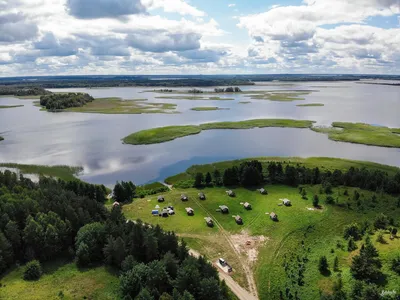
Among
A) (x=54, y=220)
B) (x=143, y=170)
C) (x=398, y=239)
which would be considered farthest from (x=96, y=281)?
(x=143, y=170)

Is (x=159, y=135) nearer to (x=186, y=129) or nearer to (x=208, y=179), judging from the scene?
(x=186, y=129)

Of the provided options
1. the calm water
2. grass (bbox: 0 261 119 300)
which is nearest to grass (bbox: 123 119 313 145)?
the calm water

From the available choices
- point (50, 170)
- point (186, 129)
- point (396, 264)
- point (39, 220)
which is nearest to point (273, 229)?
point (396, 264)

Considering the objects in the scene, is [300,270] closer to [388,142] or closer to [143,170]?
[143,170]

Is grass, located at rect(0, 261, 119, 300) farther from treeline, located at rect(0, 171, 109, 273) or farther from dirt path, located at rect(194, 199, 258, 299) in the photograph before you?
dirt path, located at rect(194, 199, 258, 299)

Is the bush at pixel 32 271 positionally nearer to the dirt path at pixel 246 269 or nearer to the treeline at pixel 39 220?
the treeline at pixel 39 220

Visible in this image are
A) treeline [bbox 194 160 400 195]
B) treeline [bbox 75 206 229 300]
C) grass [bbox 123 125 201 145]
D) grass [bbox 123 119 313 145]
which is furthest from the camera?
grass [bbox 123 119 313 145]

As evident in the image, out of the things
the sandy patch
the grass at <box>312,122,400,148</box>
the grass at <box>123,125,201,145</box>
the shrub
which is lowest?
the sandy patch
